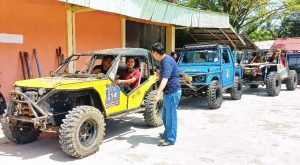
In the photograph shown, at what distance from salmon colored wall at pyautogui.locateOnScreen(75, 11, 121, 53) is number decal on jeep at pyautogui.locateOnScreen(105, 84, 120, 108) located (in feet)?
16.9

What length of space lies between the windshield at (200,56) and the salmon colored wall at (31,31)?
3813mm

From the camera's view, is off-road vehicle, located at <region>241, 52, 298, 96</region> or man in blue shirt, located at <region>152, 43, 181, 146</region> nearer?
man in blue shirt, located at <region>152, 43, 181, 146</region>

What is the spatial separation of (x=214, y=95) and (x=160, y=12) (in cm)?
337

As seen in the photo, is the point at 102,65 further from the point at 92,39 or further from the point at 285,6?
the point at 285,6

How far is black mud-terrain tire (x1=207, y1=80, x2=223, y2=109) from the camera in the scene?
33.3 feet

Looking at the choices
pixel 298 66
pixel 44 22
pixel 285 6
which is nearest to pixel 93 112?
pixel 44 22

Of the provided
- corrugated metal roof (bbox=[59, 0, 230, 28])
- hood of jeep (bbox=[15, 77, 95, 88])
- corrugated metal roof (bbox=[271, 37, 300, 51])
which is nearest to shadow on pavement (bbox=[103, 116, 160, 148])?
hood of jeep (bbox=[15, 77, 95, 88])

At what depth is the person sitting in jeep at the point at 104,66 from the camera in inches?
282

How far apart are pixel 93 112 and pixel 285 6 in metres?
26.9

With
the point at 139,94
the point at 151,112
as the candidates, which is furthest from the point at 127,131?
the point at 139,94

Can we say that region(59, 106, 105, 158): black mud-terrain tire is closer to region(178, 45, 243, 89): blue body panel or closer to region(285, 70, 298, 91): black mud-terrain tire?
region(178, 45, 243, 89): blue body panel

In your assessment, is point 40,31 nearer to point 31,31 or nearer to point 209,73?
point 31,31

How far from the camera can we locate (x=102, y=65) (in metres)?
7.46

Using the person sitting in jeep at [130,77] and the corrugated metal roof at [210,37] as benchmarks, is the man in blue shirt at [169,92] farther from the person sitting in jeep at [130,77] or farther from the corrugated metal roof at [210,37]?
the corrugated metal roof at [210,37]
